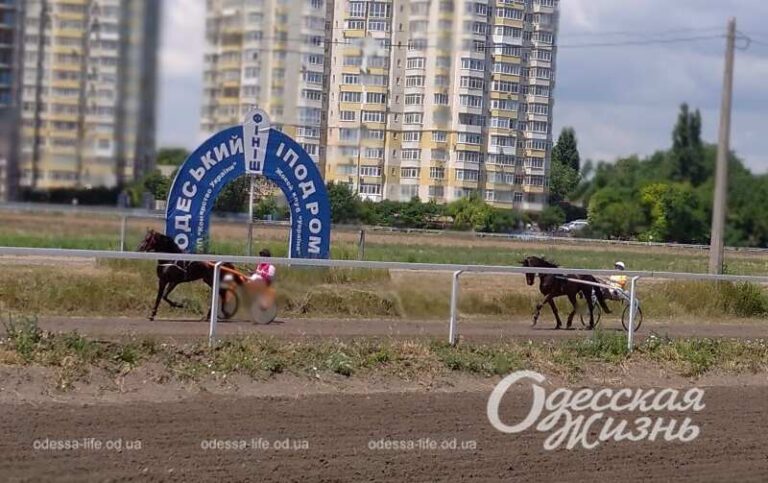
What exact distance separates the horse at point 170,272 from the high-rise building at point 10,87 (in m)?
2.23

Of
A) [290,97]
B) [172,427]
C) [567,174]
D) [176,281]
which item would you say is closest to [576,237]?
[567,174]

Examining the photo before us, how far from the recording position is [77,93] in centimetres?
1348

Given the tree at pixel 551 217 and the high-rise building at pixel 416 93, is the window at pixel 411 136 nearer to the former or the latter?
the high-rise building at pixel 416 93

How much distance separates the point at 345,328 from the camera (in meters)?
12.0

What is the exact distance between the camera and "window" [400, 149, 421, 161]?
15682 mm

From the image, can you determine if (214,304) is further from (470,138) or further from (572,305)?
(470,138)

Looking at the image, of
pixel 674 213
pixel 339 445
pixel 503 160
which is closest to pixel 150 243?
pixel 339 445

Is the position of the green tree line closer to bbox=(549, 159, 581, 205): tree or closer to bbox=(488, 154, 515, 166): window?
bbox=(549, 159, 581, 205): tree

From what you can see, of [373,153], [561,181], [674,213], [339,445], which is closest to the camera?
[339,445]

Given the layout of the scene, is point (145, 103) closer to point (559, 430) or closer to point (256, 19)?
point (256, 19)

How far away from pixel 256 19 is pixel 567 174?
4.86 m

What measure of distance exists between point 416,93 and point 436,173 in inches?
48.4

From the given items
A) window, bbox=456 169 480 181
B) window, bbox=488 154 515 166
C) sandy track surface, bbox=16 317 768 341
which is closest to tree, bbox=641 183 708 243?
sandy track surface, bbox=16 317 768 341

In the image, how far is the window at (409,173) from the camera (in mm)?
16000
